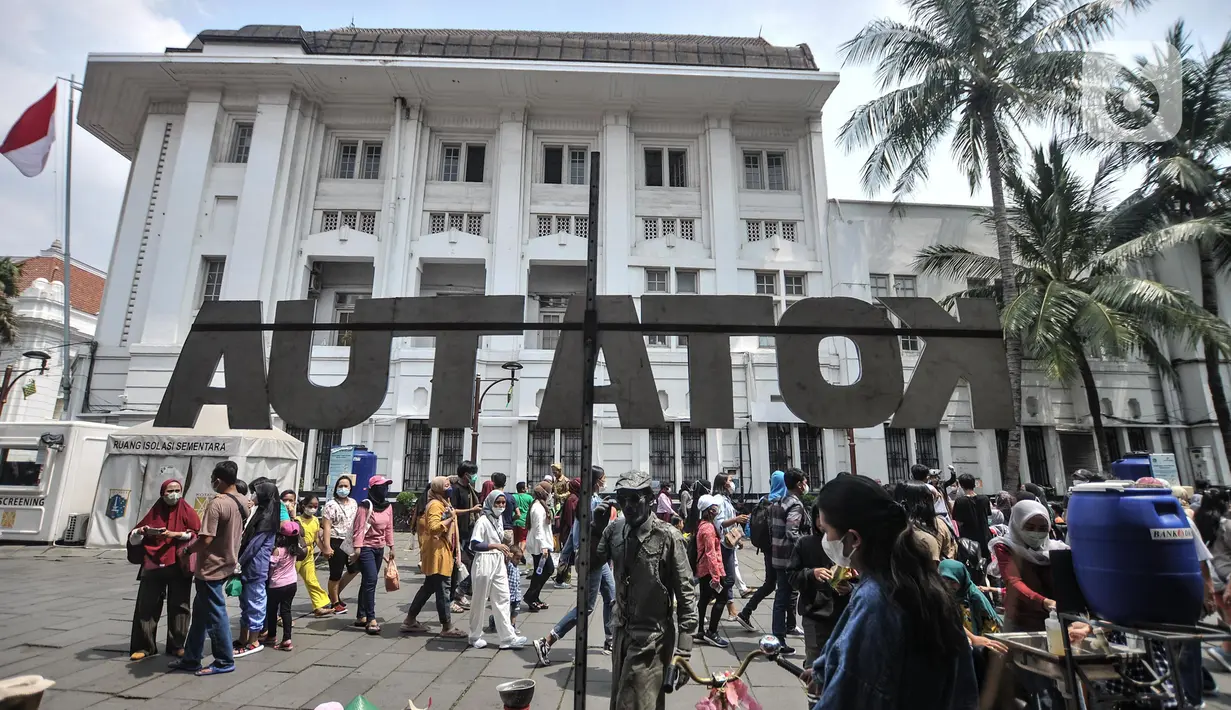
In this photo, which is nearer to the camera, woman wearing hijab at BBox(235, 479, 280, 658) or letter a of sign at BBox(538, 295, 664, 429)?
letter a of sign at BBox(538, 295, 664, 429)

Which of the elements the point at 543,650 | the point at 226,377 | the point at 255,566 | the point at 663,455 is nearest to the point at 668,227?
the point at 663,455

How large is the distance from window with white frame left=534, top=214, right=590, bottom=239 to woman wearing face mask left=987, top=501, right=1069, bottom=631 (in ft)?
53.2

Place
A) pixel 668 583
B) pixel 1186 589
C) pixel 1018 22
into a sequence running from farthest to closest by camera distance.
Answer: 1. pixel 1018 22
2. pixel 668 583
3. pixel 1186 589

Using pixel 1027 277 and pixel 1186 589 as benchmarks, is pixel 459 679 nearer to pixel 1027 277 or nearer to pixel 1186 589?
pixel 1186 589

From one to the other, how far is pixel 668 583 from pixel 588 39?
79.2ft

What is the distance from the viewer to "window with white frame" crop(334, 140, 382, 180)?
63.7 feet

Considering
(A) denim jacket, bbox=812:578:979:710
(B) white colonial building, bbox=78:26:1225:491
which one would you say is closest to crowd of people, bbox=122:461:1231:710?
(A) denim jacket, bbox=812:578:979:710

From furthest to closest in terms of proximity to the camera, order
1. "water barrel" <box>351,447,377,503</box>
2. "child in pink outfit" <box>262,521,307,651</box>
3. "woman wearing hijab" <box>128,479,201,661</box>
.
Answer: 1. "water barrel" <box>351,447,377,503</box>
2. "child in pink outfit" <box>262,521,307,651</box>
3. "woman wearing hijab" <box>128,479,201,661</box>

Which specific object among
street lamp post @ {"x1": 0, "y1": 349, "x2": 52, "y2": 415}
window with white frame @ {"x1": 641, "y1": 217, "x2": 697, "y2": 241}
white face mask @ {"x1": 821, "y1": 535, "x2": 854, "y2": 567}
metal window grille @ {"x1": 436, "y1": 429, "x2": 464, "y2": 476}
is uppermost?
window with white frame @ {"x1": 641, "y1": 217, "x2": 697, "y2": 241}

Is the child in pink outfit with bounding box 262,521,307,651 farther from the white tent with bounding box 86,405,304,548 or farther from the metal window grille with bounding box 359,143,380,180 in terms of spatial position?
the metal window grille with bounding box 359,143,380,180

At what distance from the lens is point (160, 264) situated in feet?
55.8

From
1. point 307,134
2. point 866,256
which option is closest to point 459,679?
point 866,256

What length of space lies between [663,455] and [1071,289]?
37.6ft

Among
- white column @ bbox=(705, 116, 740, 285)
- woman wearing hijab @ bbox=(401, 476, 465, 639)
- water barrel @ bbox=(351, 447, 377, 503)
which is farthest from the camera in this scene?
white column @ bbox=(705, 116, 740, 285)
